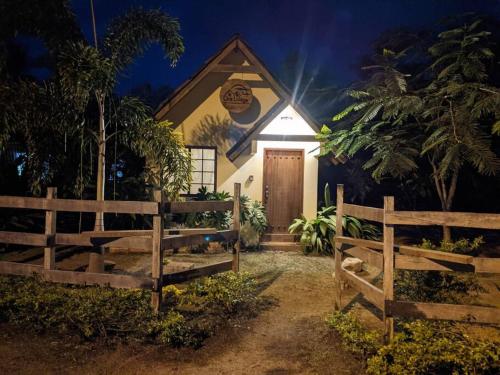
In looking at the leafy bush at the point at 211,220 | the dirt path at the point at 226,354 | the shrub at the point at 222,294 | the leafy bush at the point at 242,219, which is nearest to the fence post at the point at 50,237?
the dirt path at the point at 226,354

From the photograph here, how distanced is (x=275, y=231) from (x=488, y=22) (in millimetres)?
7822

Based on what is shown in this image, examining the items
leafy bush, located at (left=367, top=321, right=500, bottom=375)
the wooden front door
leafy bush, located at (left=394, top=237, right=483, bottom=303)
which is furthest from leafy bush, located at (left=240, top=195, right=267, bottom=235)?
leafy bush, located at (left=367, top=321, right=500, bottom=375)

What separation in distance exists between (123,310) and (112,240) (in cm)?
141

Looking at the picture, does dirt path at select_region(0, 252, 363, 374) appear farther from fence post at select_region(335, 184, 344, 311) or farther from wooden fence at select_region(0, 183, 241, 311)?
wooden fence at select_region(0, 183, 241, 311)

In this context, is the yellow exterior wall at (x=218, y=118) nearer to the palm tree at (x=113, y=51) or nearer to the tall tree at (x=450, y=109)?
the palm tree at (x=113, y=51)

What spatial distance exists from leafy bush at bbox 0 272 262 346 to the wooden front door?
18.7ft

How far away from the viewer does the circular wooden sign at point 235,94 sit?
11.9m

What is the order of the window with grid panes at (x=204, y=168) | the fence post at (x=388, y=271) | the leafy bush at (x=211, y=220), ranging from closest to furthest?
the fence post at (x=388, y=271) < the leafy bush at (x=211, y=220) < the window with grid panes at (x=204, y=168)

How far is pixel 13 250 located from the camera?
1009 centimetres

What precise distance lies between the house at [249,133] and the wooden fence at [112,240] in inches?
192

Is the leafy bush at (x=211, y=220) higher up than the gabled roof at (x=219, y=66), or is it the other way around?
the gabled roof at (x=219, y=66)

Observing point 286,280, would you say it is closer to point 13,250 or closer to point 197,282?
point 197,282

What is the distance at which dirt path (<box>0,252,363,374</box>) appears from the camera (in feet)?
13.1

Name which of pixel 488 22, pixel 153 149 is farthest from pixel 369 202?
pixel 153 149
